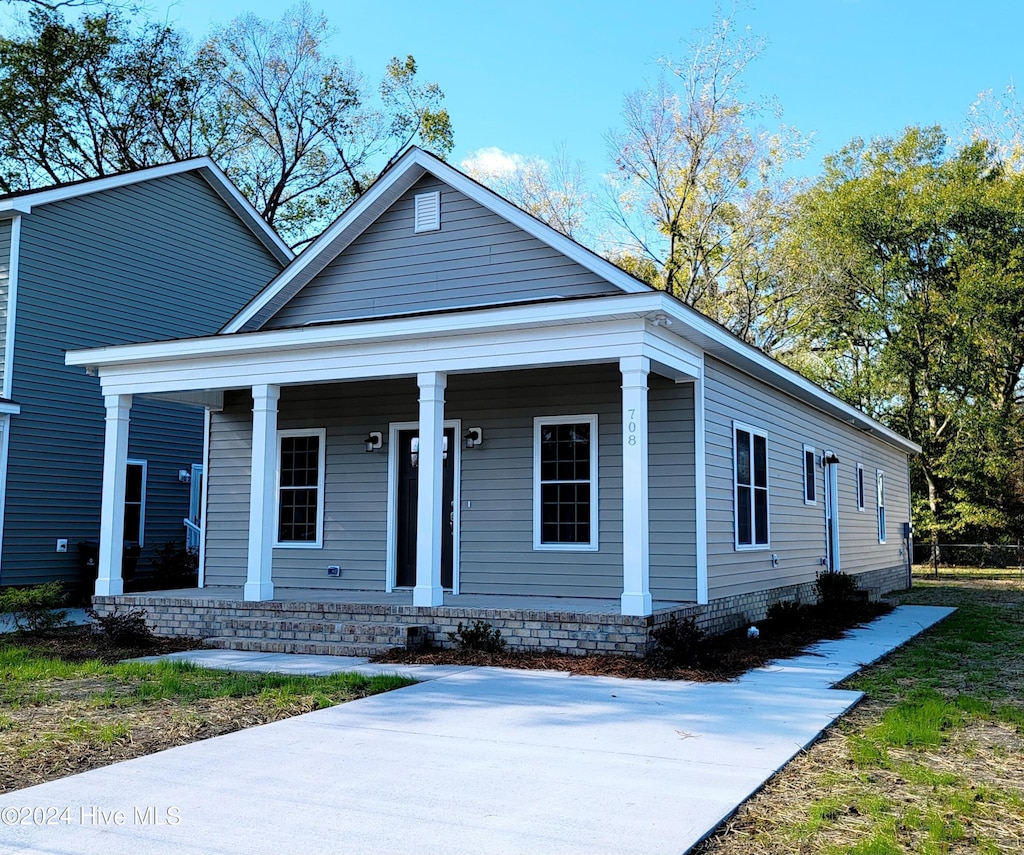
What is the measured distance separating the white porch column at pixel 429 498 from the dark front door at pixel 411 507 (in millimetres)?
2083

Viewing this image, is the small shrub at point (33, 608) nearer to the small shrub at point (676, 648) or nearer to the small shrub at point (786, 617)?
the small shrub at point (676, 648)

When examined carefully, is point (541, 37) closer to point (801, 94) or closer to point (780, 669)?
point (801, 94)

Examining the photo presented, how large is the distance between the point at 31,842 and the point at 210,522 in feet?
31.6

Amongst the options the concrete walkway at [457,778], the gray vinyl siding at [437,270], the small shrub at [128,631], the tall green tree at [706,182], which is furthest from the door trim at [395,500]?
the tall green tree at [706,182]

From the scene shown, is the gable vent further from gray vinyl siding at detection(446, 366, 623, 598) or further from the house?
gray vinyl siding at detection(446, 366, 623, 598)

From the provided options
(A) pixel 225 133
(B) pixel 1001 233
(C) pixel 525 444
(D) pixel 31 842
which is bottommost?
(D) pixel 31 842

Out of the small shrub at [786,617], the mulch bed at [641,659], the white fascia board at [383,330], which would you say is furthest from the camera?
the small shrub at [786,617]

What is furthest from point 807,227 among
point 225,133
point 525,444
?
point 525,444

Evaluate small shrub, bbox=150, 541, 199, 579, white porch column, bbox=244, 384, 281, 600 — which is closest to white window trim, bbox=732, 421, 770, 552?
white porch column, bbox=244, 384, 281, 600

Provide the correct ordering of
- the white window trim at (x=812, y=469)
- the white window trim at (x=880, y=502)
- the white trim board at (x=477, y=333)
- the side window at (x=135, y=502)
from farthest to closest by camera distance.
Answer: the white window trim at (x=880, y=502) < the side window at (x=135, y=502) < the white window trim at (x=812, y=469) < the white trim board at (x=477, y=333)

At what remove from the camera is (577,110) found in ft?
101

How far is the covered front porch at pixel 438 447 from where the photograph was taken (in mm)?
9461

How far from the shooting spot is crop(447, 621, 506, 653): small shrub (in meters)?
9.38

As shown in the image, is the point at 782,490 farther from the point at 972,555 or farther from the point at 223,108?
the point at 223,108
